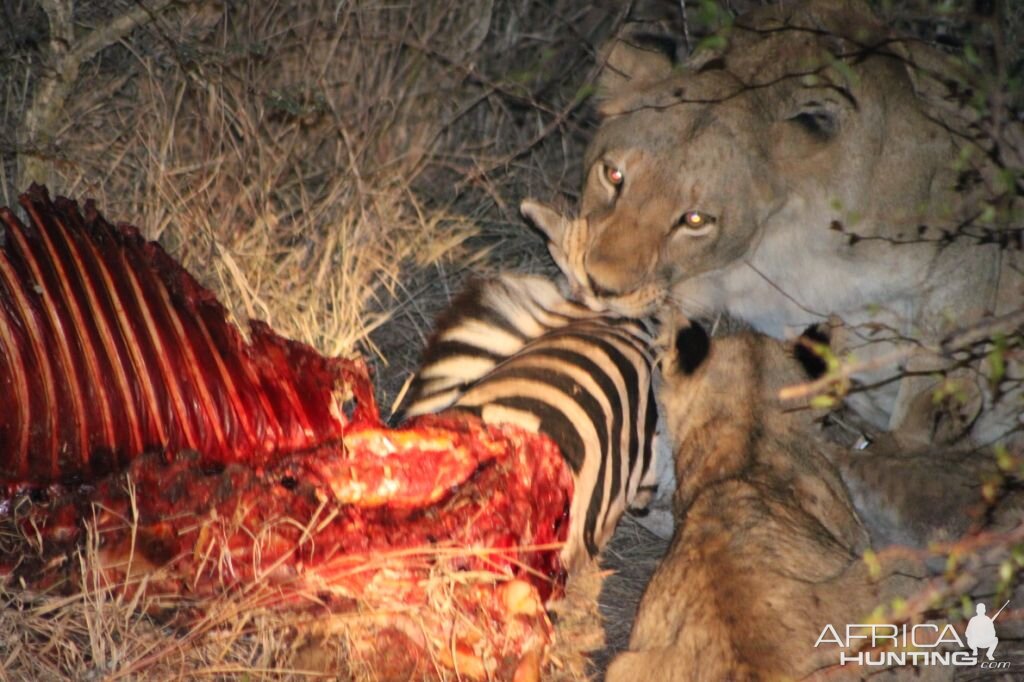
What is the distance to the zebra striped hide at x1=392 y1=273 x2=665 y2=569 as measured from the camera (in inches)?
124

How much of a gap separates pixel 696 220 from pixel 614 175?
28 centimetres

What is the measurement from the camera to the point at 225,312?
313cm

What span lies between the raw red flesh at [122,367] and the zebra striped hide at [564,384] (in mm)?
429

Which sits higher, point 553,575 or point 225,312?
point 225,312

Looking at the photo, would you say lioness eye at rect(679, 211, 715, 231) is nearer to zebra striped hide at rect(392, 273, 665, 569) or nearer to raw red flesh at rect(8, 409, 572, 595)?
zebra striped hide at rect(392, 273, 665, 569)

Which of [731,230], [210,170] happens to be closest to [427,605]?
[731,230]

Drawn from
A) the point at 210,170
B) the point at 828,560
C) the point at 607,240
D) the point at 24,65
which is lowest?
the point at 828,560

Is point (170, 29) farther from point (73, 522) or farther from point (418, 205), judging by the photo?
point (73, 522)

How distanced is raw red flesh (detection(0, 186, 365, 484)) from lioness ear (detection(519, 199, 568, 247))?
36.2 inches

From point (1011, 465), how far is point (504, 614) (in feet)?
3.51

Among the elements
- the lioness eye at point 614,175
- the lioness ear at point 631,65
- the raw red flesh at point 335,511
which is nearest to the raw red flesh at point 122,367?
the raw red flesh at point 335,511

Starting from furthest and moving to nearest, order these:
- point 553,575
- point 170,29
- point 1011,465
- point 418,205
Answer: point 418,205
point 170,29
point 553,575
point 1011,465

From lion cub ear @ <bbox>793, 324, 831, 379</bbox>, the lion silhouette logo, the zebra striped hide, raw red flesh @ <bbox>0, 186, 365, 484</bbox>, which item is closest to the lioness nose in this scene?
the zebra striped hide

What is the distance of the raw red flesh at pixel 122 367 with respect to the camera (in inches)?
113
